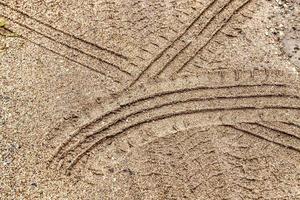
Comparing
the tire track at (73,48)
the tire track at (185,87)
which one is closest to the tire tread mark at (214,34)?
the tire track at (185,87)

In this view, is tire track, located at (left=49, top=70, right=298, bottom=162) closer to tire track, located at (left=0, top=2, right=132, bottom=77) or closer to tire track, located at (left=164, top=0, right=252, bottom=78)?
tire track, located at (left=164, top=0, right=252, bottom=78)

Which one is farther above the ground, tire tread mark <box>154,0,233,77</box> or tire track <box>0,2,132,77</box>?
tire tread mark <box>154,0,233,77</box>

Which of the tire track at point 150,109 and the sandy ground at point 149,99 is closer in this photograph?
the sandy ground at point 149,99

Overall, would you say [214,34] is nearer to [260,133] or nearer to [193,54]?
[193,54]

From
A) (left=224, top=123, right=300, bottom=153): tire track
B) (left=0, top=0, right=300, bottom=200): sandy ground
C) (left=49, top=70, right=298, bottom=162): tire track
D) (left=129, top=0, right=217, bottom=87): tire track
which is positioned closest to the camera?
(left=0, top=0, right=300, bottom=200): sandy ground

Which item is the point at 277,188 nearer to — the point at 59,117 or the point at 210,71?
the point at 210,71

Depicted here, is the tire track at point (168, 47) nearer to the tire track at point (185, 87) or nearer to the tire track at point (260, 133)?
the tire track at point (185, 87)

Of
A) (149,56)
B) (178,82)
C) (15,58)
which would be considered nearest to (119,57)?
(149,56)

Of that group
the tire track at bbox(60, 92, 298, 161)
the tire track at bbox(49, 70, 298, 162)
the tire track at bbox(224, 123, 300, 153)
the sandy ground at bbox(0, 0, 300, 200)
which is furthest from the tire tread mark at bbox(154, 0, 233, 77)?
the tire track at bbox(224, 123, 300, 153)
